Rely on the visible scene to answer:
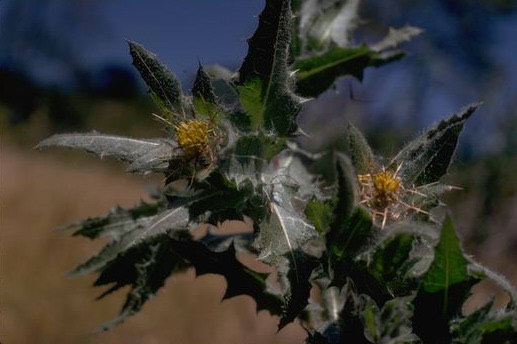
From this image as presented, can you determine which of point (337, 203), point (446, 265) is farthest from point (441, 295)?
point (337, 203)

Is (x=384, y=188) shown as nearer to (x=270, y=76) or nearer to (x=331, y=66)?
(x=270, y=76)

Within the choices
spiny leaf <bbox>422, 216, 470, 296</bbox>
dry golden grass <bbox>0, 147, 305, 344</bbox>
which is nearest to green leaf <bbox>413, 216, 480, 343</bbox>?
spiny leaf <bbox>422, 216, 470, 296</bbox>

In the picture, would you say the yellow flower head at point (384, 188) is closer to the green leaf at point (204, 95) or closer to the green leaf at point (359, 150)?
the green leaf at point (359, 150)

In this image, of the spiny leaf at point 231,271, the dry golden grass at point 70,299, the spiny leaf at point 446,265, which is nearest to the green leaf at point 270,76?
the spiny leaf at point 231,271

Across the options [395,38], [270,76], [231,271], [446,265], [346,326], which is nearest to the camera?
[446,265]

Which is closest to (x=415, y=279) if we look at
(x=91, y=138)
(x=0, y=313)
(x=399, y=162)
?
(x=399, y=162)
